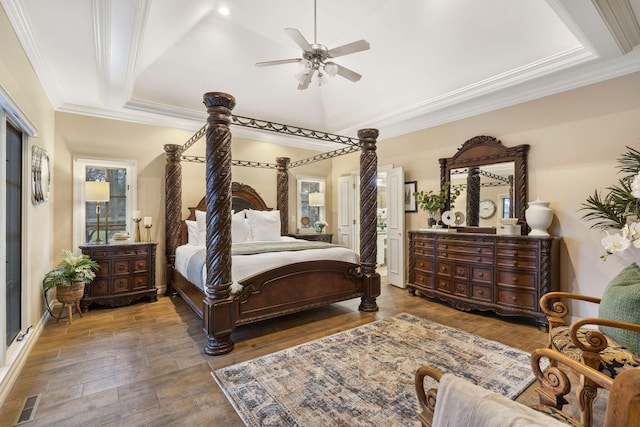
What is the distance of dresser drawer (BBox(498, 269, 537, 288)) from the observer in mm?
3445

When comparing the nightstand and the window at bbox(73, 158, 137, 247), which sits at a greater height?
the window at bbox(73, 158, 137, 247)

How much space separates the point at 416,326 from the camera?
3.40 metres

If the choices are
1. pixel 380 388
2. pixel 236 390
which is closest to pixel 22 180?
pixel 236 390

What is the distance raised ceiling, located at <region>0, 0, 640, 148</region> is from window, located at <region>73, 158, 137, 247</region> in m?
0.78

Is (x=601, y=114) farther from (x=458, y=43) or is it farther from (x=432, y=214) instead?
(x=432, y=214)

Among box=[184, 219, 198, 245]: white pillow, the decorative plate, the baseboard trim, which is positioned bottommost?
the baseboard trim

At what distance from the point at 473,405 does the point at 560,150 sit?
3.95 meters

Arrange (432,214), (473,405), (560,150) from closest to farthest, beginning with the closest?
(473,405) → (560,150) → (432,214)

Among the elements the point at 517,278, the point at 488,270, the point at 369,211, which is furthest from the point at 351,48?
the point at 517,278

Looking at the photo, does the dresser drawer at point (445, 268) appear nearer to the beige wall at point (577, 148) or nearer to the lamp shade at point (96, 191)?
the beige wall at point (577, 148)

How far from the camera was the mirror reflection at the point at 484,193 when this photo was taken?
4.04 metres

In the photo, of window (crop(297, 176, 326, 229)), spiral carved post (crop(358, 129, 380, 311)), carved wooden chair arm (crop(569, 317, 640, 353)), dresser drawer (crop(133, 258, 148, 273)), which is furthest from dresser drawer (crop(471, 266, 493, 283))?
dresser drawer (crop(133, 258, 148, 273))

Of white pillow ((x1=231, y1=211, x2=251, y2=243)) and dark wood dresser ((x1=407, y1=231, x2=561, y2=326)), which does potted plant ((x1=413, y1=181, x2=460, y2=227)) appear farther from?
white pillow ((x1=231, y1=211, x2=251, y2=243))

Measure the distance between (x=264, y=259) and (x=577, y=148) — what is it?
384 cm
